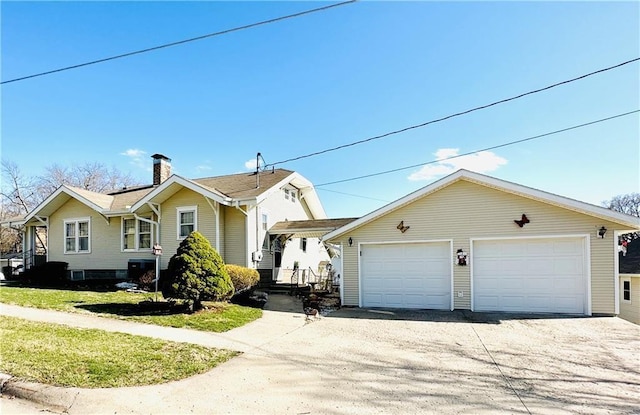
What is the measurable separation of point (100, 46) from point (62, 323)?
22.1 feet

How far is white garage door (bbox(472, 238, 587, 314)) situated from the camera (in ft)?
33.2

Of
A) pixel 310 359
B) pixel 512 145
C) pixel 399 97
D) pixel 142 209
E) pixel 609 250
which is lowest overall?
pixel 310 359

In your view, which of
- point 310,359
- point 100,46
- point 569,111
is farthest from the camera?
point 569,111

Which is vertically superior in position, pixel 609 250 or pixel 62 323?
pixel 609 250

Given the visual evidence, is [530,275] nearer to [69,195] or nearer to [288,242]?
[288,242]

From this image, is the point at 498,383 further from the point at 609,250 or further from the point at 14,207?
the point at 14,207

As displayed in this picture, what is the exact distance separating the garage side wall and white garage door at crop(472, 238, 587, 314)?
26 cm

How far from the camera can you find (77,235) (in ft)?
59.9

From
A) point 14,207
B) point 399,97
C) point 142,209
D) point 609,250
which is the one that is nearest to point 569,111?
point 609,250

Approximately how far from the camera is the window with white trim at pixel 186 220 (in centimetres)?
1557

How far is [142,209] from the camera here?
16328 mm

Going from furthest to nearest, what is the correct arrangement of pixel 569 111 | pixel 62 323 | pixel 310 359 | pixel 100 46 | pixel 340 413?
pixel 569 111
pixel 100 46
pixel 62 323
pixel 310 359
pixel 340 413

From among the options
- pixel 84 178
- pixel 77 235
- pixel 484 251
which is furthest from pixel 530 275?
pixel 84 178

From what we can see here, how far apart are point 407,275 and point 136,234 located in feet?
40.7
